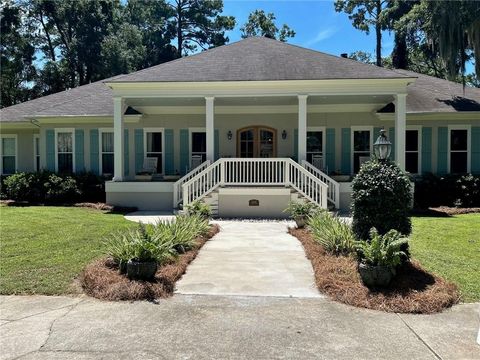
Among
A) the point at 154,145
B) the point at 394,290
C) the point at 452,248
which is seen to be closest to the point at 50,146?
the point at 154,145

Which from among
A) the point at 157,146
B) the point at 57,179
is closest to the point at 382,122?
the point at 157,146

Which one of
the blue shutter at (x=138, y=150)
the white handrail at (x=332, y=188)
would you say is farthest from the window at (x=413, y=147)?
the blue shutter at (x=138, y=150)

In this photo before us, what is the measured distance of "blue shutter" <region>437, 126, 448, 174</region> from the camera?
53.4ft

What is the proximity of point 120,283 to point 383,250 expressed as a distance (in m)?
3.43

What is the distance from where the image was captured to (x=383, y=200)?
585cm

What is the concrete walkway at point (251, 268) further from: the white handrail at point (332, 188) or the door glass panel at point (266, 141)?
the door glass panel at point (266, 141)

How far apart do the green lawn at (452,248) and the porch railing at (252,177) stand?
323 centimetres

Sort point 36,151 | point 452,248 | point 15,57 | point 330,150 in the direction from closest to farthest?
point 452,248, point 330,150, point 36,151, point 15,57

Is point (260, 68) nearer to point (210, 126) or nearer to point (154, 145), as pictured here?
point (210, 126)

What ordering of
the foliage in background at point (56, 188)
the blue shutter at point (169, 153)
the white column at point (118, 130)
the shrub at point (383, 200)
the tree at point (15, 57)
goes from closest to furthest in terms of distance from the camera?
the shrub at point (383, 200) → the white column at point (118, 130) → the foliage in background at point (56, 188) → the blue shutter at point (169, 153) → the tree at point (15, 57)

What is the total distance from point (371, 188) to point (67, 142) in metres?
15.2

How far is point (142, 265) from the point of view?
540 cm

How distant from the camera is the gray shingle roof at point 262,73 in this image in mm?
13742

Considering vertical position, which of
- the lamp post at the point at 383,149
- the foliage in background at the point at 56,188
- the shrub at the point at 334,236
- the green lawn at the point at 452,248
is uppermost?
the lamp post at the point at 383,149
